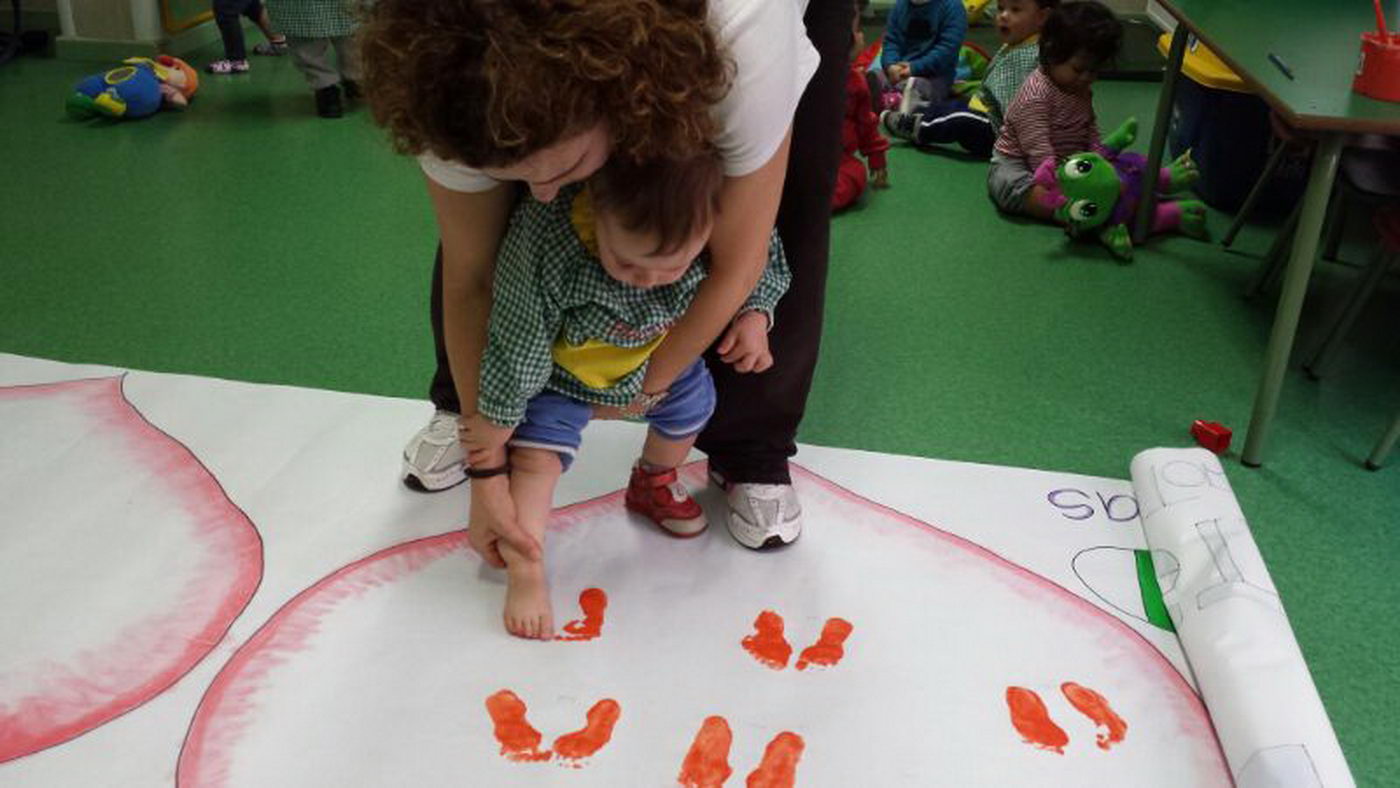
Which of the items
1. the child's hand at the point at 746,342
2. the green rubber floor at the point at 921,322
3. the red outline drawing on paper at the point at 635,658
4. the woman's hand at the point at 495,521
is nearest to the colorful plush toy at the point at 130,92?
the green rubber floor at the point at 921,322

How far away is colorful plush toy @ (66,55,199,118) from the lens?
274 centimetres

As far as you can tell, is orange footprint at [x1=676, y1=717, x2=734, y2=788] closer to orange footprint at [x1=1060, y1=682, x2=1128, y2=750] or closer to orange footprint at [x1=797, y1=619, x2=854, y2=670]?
orange footprint at [x1=797, y1=619, x2=854, y2=670]

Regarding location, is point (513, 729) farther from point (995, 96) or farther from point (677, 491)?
point (995, 96)

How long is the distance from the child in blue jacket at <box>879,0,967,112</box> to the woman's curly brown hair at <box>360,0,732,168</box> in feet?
7.33

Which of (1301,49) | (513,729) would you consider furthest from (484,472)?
(1301,49)

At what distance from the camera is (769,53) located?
90 centimetres

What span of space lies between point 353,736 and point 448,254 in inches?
18.6

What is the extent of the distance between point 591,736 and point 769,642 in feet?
0.73

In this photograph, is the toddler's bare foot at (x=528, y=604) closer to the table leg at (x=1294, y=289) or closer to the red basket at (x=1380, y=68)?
the table leg at (x=1294, y=289)

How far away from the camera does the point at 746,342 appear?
1188 millimetres

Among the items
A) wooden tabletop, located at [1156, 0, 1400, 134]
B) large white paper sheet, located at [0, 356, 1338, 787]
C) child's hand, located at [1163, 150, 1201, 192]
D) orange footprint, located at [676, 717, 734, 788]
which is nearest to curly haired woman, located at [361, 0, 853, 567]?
large white paper sheet, located at [0, 356, 1338, 787]

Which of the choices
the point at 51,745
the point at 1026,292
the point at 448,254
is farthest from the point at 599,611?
the point at 1026,292

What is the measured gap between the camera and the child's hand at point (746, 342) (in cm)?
118

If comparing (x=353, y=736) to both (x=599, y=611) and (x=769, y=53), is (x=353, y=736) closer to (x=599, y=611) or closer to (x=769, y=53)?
(x=599, y=611)
